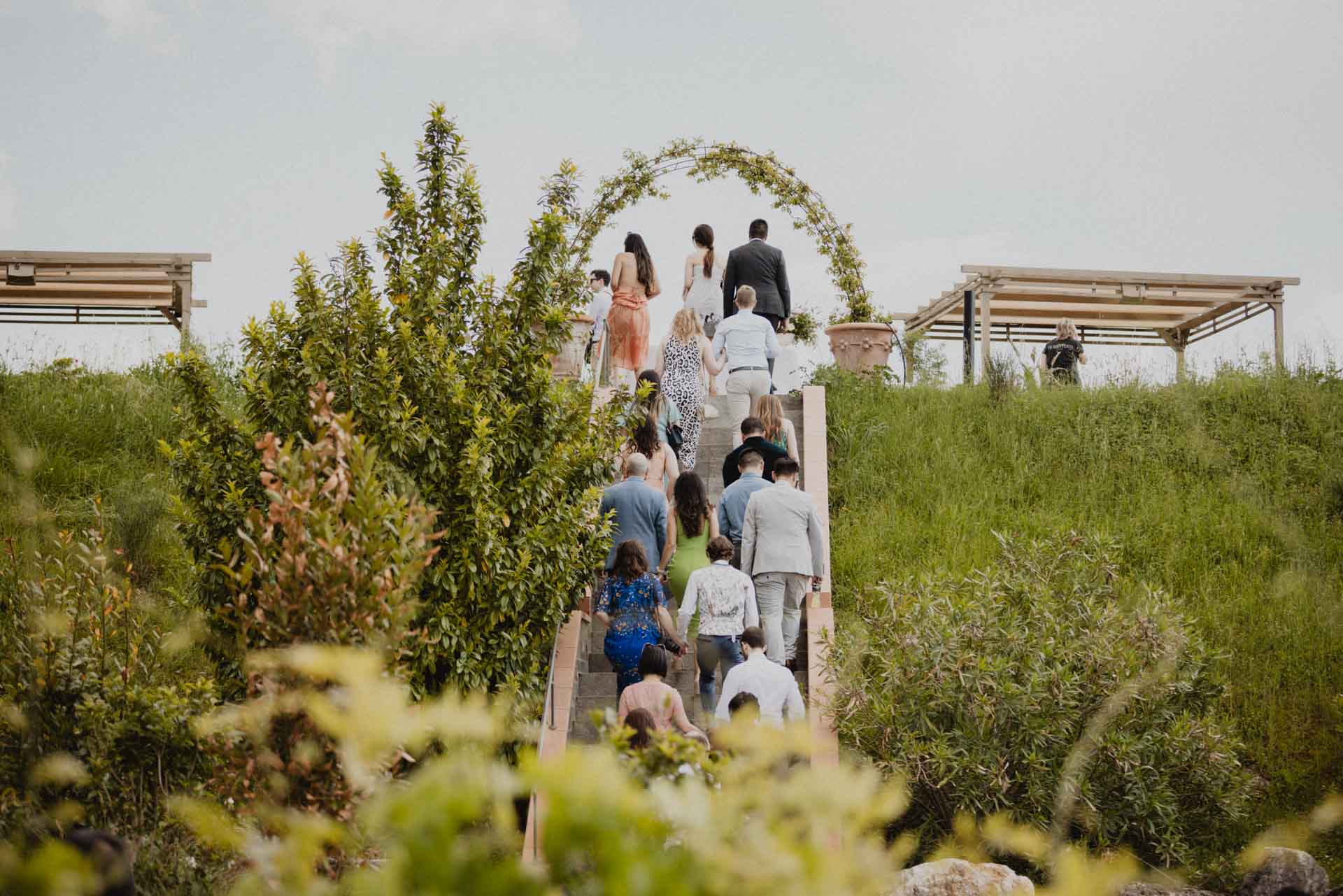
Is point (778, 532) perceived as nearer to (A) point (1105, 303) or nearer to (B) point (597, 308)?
(B) point (597, 308)

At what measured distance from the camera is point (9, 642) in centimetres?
634

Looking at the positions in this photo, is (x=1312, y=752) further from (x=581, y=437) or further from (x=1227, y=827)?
(x=581, y=437)

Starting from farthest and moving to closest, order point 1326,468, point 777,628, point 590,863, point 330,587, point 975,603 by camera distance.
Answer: point 1326,468
point 777,628
point 975,603
point 330,587
point 590,863

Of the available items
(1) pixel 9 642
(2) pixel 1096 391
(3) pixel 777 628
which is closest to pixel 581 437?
(3) pixel 777 628

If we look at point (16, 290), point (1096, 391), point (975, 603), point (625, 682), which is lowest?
point (625, 682)

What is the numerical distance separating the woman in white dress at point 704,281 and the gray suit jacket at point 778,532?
535 cm

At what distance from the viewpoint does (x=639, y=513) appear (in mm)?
8578

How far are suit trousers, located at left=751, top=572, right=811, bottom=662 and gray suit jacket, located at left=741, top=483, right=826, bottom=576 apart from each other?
7 centimetres

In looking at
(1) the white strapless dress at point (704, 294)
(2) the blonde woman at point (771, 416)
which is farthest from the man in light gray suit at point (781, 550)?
(1) the white strapless dress at point (704, 294)

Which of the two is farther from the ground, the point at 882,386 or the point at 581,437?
the point at 882,386

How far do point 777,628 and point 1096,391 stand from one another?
8.17m

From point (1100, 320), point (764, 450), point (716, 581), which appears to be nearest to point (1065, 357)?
point (1100, 320)

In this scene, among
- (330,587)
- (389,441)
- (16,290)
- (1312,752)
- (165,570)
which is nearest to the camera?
(330,587)

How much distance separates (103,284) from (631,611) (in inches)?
446
